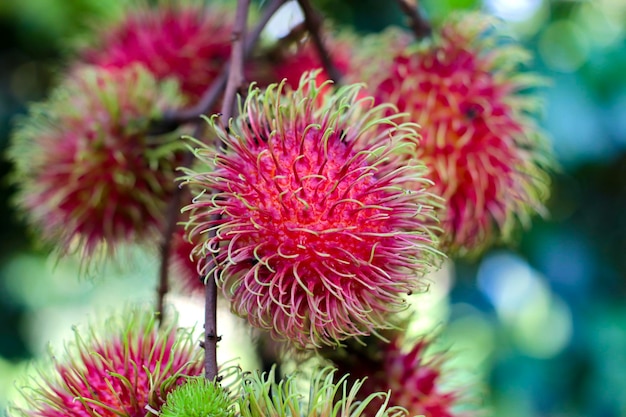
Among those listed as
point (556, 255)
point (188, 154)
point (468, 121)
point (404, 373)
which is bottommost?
point (556, 255)

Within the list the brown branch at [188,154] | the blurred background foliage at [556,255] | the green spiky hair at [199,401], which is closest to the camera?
the green spiky hair at [199,401]

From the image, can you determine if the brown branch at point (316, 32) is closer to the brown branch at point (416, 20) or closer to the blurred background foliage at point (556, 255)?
A: the brown branch at point (416, 20)

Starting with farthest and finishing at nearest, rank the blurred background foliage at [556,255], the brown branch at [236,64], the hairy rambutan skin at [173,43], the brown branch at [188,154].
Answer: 1. the blurred background foliage at [556,255]
2. the hairy rambutan skin at [173,43]
3. the brown branch at [188,154]
4. the brown branch at [236,64]

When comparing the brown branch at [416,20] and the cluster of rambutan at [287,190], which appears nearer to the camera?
the cluster of rambutan at [287,190]

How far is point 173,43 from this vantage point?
93cm

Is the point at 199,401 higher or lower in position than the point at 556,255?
higher

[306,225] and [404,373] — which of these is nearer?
[306,225]

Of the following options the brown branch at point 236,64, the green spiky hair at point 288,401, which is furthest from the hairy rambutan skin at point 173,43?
the green spiky hair at point 288,401

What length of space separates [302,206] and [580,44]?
0.79 m

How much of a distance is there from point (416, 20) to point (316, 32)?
0.11 metres

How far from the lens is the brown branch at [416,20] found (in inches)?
30.9

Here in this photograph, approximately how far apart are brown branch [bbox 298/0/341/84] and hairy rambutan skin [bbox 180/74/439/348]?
0.59ft

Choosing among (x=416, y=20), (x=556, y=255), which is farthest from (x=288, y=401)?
(x=556, y=255)

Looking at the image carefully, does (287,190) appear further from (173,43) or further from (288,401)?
(173,43)
